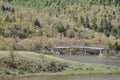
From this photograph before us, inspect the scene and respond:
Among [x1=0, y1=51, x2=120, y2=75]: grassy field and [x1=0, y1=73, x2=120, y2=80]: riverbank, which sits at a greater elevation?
[x1=0, y1=51, x2=120, y2=75]: grassy field

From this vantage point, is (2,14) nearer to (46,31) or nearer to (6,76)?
(46,31)

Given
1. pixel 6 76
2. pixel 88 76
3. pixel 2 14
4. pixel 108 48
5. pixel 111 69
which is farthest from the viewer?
pixel 2 14

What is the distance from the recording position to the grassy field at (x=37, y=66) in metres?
73.1

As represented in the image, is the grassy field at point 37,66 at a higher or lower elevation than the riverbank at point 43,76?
higher

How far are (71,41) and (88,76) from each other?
110m

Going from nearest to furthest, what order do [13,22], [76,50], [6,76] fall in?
1. [6,76]
2. [76,50]
3. [13,22]

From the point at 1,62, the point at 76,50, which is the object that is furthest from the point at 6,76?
the point at 76,50

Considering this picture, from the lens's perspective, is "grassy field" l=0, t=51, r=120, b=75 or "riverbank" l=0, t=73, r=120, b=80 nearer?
"riverbank" l=0, t=73, r=120, b=80

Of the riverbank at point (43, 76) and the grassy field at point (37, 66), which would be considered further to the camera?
the grassy field at point (37, 66)

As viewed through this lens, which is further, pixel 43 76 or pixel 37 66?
pixel 37 66

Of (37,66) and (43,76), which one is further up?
(37,66)

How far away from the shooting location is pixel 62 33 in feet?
646

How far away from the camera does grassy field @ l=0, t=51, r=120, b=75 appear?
73062mm

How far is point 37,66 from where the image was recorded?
75.9 m
